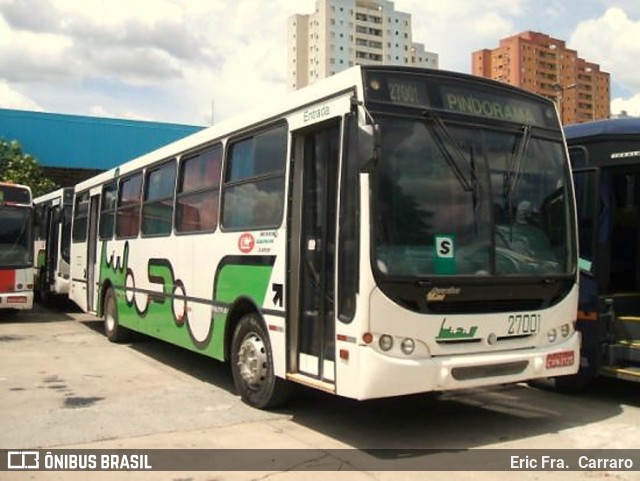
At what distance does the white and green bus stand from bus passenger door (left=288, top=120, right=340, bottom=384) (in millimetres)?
15

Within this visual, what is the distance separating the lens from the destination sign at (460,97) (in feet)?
18.5

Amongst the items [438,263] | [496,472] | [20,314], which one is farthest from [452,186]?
[20,314]

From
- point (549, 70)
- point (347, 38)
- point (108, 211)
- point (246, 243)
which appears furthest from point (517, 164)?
point (347, 38)

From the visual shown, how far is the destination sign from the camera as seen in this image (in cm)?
563

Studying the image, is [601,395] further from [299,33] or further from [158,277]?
[299,33]

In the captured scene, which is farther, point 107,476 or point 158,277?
point 158,277

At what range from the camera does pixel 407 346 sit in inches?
213

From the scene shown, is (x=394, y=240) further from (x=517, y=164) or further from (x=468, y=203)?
(x=517, y=164)

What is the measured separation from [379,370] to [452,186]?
1613 mm

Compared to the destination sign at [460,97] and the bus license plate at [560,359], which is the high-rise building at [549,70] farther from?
the bus license plate at [560,359]

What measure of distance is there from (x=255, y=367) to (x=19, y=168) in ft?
67.4

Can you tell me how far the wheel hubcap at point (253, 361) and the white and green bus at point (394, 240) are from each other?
0.7 inches

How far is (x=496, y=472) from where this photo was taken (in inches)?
202

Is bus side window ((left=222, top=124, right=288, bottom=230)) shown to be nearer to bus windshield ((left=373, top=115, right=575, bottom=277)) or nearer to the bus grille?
bus windshield ((left=373, top=115, right=575, bottom=277))
